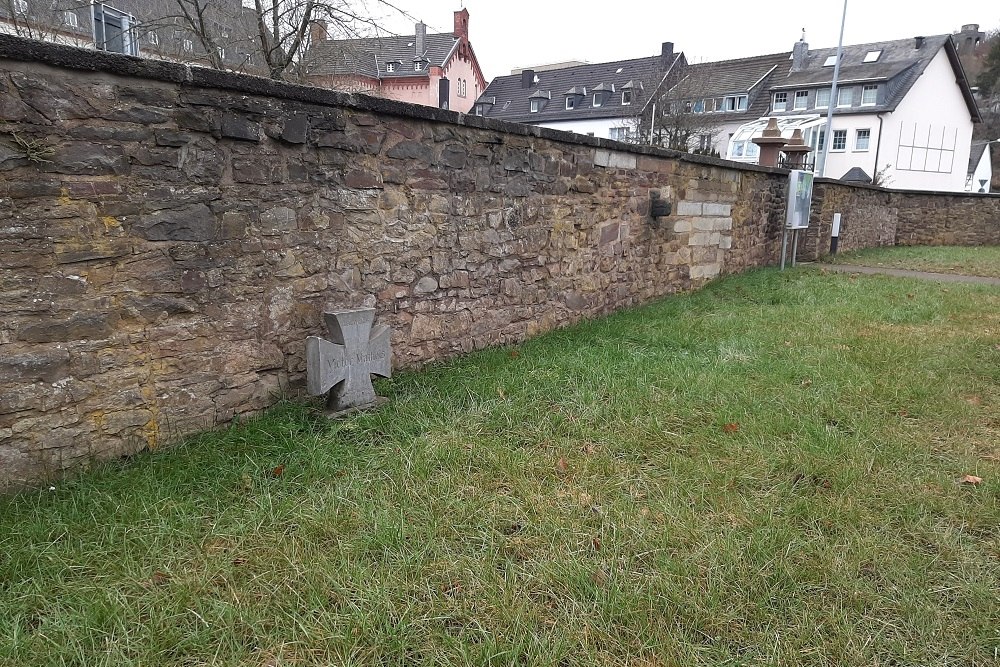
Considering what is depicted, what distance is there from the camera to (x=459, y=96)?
149 ft

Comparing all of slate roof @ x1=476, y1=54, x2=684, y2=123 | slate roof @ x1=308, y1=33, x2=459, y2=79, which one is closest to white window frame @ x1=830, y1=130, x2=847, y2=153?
slate roof @ x1=476, y1=54, x2=684, y2=123

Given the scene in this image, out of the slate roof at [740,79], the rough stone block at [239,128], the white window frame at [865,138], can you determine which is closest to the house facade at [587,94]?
the slate roof at [740,79]

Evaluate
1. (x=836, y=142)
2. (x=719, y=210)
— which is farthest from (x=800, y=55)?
(x=719, y=210)

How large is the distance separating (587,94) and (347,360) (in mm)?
43864

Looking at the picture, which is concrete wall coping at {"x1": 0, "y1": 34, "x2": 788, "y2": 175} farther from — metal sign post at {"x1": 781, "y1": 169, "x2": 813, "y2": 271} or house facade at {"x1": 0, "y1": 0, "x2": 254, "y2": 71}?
metal sign post at {"x1": 781, "y1": 169, "x2": 813, "y2": 271}

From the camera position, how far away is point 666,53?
142 feet

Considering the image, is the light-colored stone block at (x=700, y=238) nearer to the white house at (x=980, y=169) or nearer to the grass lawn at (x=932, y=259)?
the grass lawn at (x=932, y=259)

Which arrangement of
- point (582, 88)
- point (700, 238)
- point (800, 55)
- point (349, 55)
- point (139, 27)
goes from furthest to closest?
point (582, 88)
point (800, 55)
point (349, 55)
point (700, 238)
point (139, 27)

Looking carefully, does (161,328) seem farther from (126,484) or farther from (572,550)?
(572,550)

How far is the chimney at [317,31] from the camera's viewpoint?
991cm

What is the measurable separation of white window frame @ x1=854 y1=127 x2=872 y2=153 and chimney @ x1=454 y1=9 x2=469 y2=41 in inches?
998

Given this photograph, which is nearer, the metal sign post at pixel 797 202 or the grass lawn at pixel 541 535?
the grass lawn at pixel 541 535

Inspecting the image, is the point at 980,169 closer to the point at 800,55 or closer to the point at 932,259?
the point at 800,55

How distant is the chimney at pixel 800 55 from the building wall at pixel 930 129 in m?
6.95
